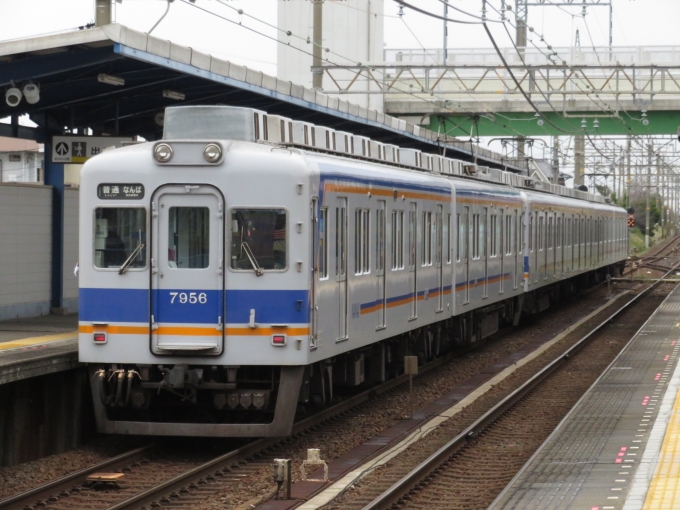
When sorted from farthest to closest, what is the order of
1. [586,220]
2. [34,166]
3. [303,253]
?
[34,166] < [586,220] < [303,253]

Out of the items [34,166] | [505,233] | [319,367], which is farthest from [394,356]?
[34,166]

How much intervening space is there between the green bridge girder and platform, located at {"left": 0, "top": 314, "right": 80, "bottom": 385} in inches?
747

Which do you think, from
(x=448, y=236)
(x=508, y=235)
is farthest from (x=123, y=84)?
(x=508, y=235)

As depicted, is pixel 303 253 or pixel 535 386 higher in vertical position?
pixel 303 253

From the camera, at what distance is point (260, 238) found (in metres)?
10.3

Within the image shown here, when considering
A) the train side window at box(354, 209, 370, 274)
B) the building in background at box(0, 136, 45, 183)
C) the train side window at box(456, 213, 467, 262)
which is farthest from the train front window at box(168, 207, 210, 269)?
the building in background at box(0, 136, 45, 183)

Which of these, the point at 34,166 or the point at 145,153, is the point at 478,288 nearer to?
the point at 145,153

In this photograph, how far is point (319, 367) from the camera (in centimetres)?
1141

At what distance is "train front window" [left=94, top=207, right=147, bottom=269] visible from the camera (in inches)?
406

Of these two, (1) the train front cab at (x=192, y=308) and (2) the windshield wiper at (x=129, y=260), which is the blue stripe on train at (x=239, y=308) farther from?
(2) the windshield wiper at (x=129, y=260)

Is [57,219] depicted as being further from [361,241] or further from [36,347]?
[361,241]

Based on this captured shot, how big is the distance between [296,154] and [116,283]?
6.41 feet

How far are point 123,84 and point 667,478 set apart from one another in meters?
8.16

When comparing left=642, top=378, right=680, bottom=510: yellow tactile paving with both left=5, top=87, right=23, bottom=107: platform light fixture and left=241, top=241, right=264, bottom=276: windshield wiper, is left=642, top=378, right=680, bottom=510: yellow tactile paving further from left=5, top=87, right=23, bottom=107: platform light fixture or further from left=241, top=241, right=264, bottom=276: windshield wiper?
left=5, top=87, right=23, bottom=107: platform light fixture
